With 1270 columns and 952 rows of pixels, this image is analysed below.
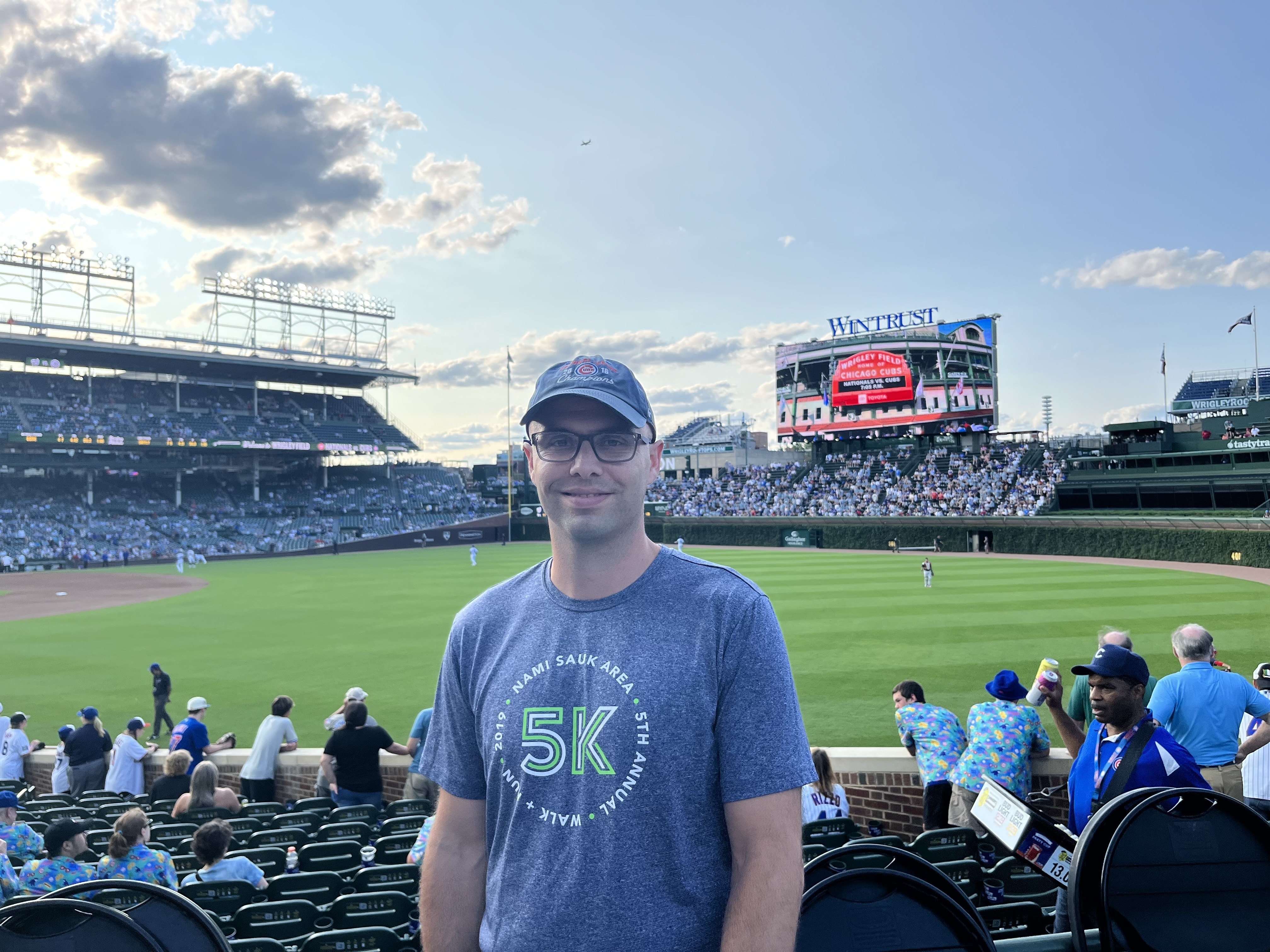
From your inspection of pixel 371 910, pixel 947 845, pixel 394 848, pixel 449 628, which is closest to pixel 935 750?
pixel 947 845

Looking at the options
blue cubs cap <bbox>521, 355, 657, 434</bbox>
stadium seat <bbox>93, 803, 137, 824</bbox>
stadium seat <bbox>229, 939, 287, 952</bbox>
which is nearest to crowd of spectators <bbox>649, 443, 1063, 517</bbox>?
stadium seat <bbox>93, 803, 137, 824</bbox>

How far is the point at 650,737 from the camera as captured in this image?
1.86 m

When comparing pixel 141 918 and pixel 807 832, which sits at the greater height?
pixel 141 918

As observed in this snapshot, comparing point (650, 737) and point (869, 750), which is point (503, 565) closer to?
point (869, 750)

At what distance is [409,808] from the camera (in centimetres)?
797

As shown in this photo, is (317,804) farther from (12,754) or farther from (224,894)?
(12,754)

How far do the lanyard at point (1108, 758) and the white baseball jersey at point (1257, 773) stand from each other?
3381 mm

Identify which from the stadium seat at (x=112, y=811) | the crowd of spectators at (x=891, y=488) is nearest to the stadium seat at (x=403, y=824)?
the stadium seat at (x=112, y=811)

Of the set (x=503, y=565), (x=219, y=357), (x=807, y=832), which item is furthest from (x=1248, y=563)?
(x=219, y=357)

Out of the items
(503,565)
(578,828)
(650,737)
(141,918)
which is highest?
(650,737)

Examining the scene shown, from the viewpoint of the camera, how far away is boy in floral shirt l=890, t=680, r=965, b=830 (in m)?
6.89

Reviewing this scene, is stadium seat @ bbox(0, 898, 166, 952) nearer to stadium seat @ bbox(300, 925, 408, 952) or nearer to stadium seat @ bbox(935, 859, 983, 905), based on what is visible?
stadium seat @ bbox(300, 925, 408, 952)

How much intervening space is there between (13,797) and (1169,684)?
9181 millimetres

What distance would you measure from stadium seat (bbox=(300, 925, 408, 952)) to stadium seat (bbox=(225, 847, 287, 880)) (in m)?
2.45
